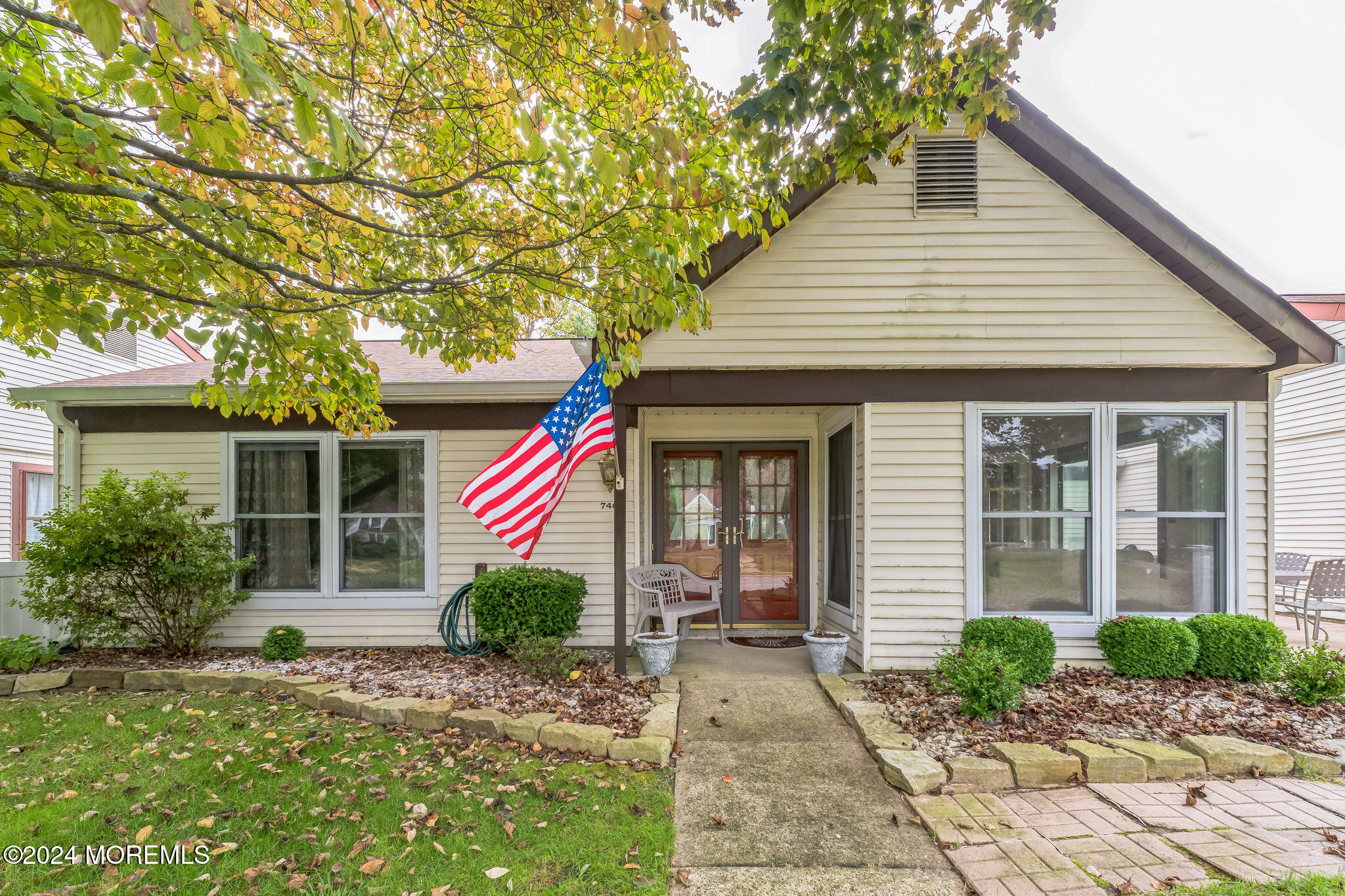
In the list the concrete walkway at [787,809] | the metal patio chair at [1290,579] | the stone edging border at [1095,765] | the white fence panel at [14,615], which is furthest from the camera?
the metal patio chair at [1290,579]

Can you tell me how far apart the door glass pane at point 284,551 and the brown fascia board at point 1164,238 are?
759 cm

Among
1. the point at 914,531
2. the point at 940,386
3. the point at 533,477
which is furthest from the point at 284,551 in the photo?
the point at 940,386

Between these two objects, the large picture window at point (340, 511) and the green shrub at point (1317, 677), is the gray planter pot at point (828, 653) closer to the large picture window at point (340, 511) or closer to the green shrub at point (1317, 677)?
the green shrub at point (1317, 677)

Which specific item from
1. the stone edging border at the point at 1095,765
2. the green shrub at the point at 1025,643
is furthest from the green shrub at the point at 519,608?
the green shrub at the point at 1025,643

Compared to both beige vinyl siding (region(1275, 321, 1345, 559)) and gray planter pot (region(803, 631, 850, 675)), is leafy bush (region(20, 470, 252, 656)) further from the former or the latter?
beige vinyl siding (region(1275, 321, 1345, 559))

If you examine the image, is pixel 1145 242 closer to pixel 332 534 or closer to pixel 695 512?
pixel 695 512

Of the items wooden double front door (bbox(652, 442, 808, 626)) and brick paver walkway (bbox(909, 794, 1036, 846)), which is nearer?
brick paver walkway (bbox(909, 794, 1036, 846))

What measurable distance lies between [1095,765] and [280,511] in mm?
7152

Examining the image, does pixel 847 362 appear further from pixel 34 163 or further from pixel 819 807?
pixel 34 163

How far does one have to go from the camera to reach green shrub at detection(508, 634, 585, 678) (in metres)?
5.04

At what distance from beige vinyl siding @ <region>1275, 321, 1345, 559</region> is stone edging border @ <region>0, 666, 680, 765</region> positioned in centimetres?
1083

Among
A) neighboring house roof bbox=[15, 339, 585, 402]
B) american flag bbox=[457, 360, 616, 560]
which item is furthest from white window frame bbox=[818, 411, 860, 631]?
neighboring house roof bbox=[15, 339, 585, 402]

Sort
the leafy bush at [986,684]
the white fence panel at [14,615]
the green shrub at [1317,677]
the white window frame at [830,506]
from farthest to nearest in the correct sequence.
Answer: the white fence panel at [14,615] → the white window frame at [830,506] → the green shrub at [1317,677] → the leafy bush at [986,684]

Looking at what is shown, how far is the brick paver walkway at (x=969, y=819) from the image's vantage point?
114 inches
